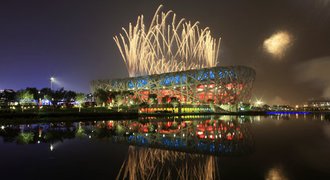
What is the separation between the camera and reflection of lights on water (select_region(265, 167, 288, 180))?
1031 centimetres

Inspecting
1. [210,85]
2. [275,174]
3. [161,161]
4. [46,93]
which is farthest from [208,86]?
[275,174]

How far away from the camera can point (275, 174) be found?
10883 millimetres

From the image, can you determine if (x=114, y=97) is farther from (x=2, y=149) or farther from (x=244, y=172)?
→ (x=244, y=172)

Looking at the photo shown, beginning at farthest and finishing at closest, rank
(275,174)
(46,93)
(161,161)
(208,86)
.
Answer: (46,93), (208,86), (161,161), (275,174)

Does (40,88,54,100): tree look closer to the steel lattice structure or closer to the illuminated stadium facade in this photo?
the illuminated stadium facade

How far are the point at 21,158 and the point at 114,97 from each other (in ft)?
A: 264

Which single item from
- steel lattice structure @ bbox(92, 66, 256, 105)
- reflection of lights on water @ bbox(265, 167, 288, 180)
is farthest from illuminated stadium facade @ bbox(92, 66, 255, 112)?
reflection of lights on water @ bbox(265, 167, 288, 180)

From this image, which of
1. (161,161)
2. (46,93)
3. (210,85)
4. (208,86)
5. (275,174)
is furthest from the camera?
(46,93)

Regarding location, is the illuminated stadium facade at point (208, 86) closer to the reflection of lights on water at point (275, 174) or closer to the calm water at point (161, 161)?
the calm water at point (161, 161)

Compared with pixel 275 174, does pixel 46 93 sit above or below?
above

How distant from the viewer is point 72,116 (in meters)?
48.2

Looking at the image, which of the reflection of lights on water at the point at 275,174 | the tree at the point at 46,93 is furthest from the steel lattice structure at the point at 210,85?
the reflection of lights on water at the point at 275,174

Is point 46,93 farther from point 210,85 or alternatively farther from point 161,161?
point 161,161

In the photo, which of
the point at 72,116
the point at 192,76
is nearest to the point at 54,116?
the point at 72,116
